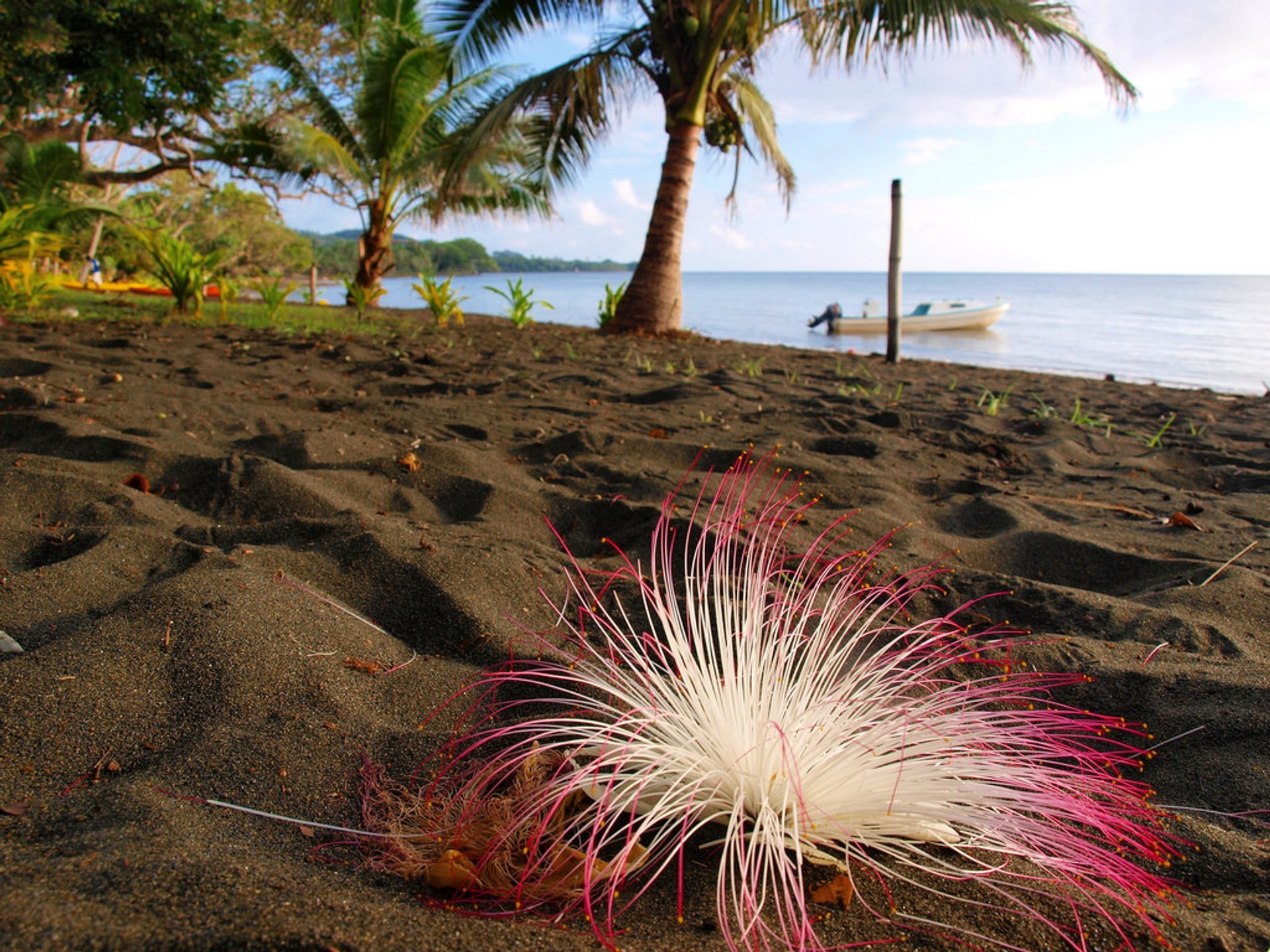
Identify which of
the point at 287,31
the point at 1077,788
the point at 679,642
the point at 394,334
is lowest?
the point at 1077,788

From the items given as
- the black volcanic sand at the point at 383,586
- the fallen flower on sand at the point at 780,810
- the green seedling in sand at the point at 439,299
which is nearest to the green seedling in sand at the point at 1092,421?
the black volcanic sand at the point at 383,586

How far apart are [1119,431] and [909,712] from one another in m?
4.43

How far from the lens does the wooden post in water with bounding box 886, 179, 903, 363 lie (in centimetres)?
832

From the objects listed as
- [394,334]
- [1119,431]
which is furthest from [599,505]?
[394,334]

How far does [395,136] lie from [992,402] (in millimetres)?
9293

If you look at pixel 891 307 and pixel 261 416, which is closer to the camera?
pixel 261 416

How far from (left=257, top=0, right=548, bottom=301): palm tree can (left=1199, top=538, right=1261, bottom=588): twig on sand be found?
32.4 ft

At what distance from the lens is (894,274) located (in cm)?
831

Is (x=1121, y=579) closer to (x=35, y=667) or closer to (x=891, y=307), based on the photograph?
(x=35, y=667)

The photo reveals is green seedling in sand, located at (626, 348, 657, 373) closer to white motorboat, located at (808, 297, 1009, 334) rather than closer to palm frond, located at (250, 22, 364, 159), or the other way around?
palm frond, located at (250, 22, 364, 159)

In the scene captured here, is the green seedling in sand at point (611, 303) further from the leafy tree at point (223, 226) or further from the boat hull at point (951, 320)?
the leafy tree at point (223, 226)

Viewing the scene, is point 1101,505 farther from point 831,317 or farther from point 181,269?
point 831,317

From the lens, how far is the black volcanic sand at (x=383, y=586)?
1116 millimetres

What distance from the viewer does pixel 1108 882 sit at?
1.25 meters
